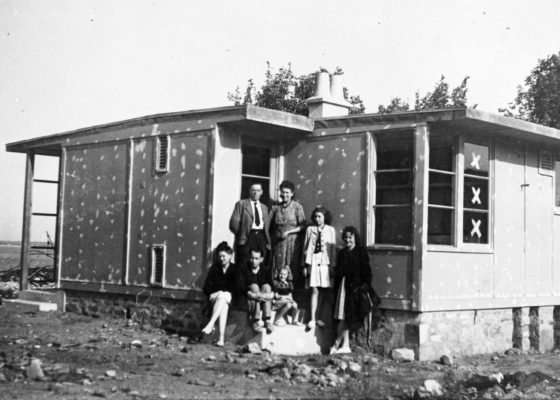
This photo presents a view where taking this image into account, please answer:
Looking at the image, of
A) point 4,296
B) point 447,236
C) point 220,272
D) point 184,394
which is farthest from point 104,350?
point 4,296

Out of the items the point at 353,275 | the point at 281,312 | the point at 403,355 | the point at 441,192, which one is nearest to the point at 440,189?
the point at 441,192

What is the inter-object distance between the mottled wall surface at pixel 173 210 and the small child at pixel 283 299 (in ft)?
4.06

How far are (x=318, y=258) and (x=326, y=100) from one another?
9.12 feet

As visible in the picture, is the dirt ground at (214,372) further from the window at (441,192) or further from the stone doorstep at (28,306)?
the stone doorstep at (28,306)

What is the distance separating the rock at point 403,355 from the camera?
10.4 m

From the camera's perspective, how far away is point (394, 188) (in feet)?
36.1

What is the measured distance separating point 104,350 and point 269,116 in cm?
402

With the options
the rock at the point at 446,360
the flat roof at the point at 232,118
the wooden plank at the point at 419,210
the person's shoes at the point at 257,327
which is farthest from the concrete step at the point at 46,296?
the rock at the point at 446,360

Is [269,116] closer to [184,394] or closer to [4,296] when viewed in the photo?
[184,394]

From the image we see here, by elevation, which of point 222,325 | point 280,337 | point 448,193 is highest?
point 448,193

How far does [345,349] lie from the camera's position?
10734 millimetres

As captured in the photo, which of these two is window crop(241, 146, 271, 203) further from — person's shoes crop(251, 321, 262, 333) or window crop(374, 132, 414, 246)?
person's shoes crop(251, 321, 262, 333)

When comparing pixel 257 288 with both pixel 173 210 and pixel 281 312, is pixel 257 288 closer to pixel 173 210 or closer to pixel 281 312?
pixel 281 312

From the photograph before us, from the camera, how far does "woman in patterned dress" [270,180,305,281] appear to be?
443 inches
